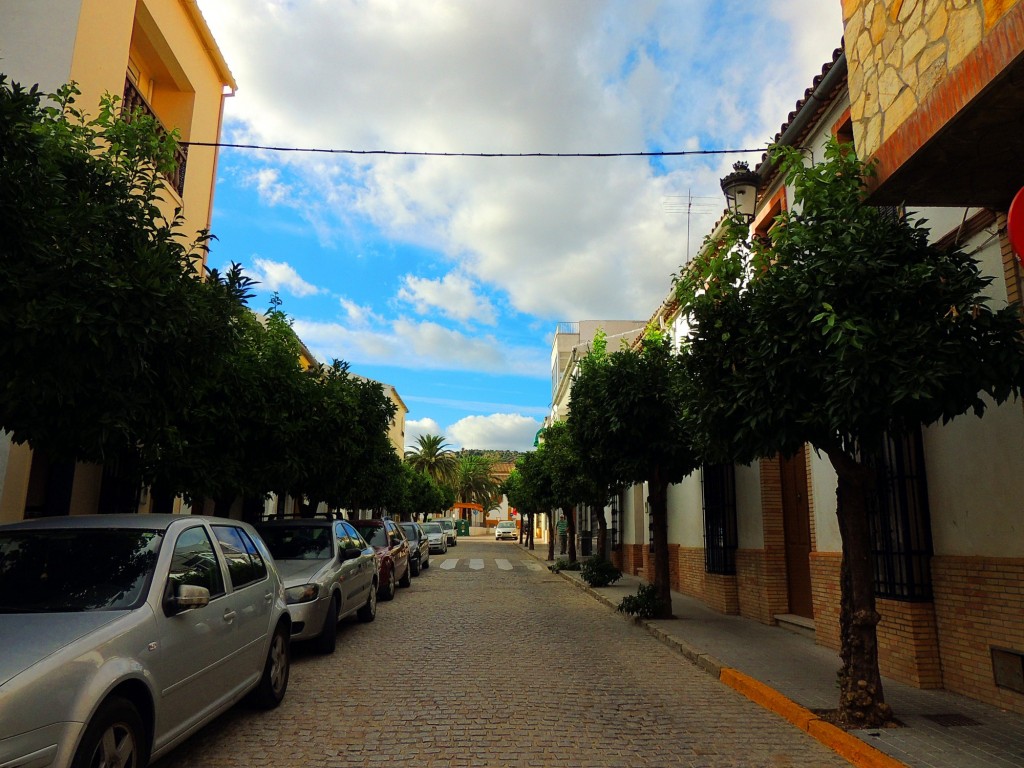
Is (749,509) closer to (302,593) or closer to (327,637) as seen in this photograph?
(327,637)

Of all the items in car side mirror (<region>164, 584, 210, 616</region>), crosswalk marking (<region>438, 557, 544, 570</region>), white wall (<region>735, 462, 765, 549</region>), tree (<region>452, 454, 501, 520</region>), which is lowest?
crosswalk marking (<region>438, 557, 544, 570</region>)

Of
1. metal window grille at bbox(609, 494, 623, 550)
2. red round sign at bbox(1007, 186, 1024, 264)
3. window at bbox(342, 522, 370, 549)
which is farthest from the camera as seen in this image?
metal window grille at bbox(609, 494, 623, 550)

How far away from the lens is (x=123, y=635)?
389 centimetres

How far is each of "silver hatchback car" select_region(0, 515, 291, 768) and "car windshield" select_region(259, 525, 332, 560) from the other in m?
3.94

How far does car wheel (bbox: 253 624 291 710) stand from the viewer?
6.02 m

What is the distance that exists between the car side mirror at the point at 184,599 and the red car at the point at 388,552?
1029 cm

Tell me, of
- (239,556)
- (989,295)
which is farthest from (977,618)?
(239,556)

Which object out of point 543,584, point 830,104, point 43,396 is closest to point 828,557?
point 830,104

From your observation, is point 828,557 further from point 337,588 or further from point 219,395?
point 219,395

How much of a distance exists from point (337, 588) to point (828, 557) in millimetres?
6159

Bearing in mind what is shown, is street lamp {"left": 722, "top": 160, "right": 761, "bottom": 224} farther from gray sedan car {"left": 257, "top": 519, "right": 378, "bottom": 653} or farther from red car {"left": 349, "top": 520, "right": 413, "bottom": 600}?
red car {"left": 349, "top": 520, "right": 413, "bottom": 600}

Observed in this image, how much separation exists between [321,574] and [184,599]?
4.72 m

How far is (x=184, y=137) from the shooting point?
45.5 ft

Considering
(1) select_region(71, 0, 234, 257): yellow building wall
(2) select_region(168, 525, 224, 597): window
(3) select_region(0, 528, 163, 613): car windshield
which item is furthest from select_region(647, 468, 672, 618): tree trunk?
(1) select_region(71, 0, 234, 257): yellow building wall
